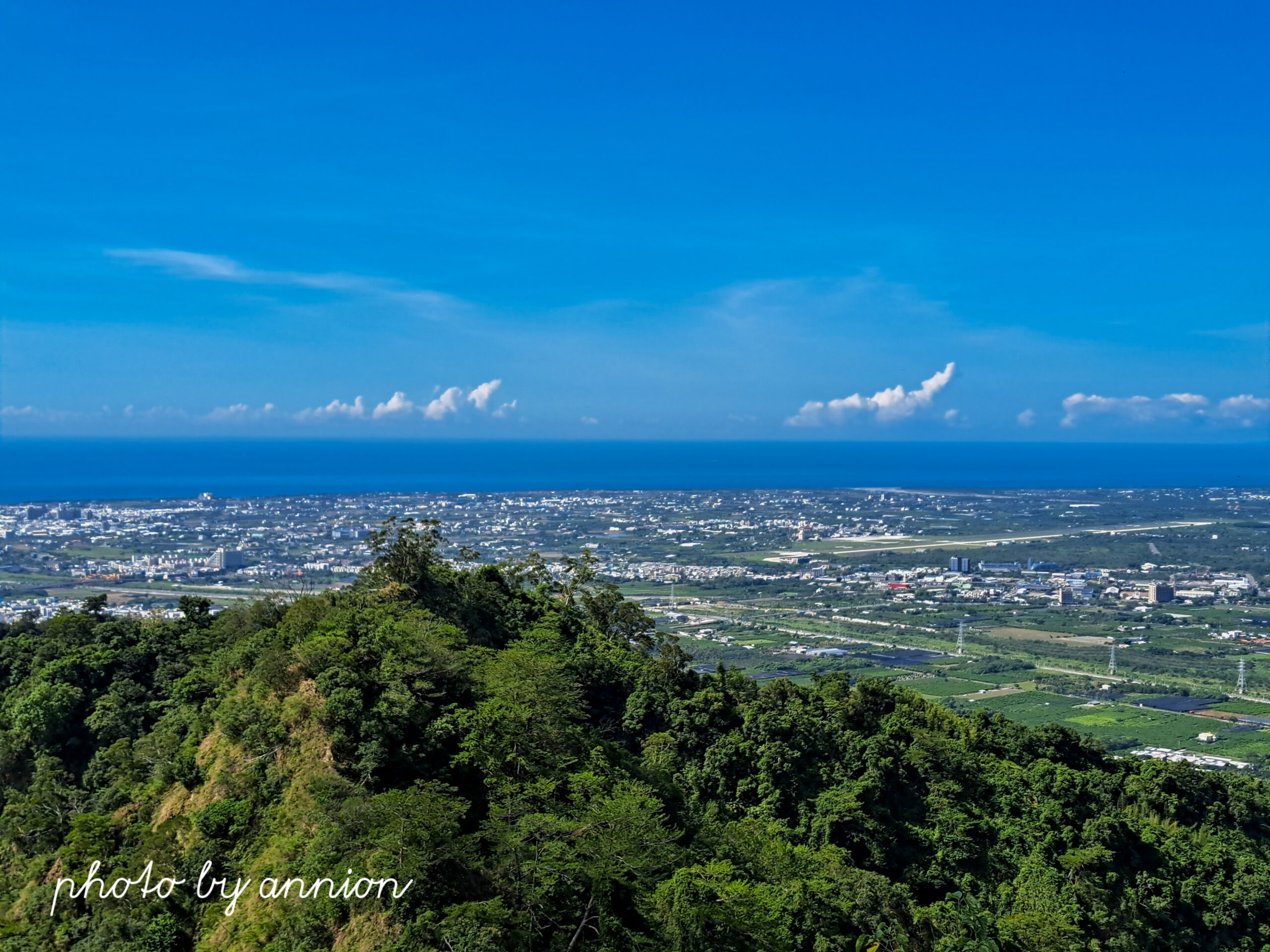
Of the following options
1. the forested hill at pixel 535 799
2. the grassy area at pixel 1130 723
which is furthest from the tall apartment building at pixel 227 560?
the grassy area at pixel 1130 723

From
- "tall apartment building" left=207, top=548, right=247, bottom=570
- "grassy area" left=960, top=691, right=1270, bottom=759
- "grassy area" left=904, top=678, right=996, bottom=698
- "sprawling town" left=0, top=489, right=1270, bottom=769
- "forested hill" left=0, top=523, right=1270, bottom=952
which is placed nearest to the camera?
"forested hill" left=0, top=523, right=1270, bottom=952

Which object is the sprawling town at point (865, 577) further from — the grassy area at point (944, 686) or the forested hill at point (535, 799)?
the forested hill at point (535, 799)

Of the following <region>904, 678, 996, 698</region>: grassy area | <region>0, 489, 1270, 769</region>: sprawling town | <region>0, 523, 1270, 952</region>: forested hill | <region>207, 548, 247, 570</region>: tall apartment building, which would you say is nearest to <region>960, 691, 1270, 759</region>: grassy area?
<region>0, 489, 1270, 769</region>: sprawling town

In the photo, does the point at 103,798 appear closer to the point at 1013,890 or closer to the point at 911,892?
the point at 911,892

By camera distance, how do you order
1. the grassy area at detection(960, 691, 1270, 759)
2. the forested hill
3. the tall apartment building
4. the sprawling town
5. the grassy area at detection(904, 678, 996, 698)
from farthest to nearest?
1. the tall apartment building
2. the sprawling town
3. the grassy area at detection(904, 678, 996, 698)
4. the grassy area at detection(960, 691, 1270, 759)
5. the forested hill

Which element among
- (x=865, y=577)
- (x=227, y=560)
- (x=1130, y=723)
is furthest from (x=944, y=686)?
(x=227, y=560)

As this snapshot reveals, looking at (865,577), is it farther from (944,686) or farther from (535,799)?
(535,799)

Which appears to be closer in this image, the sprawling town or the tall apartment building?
the sprawling town

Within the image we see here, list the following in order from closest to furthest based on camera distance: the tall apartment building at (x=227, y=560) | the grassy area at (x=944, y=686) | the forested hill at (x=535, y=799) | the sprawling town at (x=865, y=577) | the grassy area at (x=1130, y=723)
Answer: the forested hill at (x=535, y=799), the grassy area at (x=1130, y=723), the grassy area at (x=944, y=686), the sprawling town at (x=865, y=577), the tall apartment building at (x=227, y=560)

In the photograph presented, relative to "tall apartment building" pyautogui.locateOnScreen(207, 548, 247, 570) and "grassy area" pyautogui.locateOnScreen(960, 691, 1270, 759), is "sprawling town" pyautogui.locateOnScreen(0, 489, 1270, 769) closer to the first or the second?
"grassy area" pyautogui.locateOnScreen(960, 691, 1270, 759)
